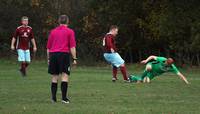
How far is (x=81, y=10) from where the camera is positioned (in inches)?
2002

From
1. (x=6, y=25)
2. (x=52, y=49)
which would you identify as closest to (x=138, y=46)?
(x=6, y=25)

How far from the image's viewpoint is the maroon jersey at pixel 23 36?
2320 cm

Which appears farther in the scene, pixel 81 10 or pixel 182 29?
pixel 81 10

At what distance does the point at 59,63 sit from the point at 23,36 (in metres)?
9.26

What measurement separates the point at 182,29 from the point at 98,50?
8105 mm

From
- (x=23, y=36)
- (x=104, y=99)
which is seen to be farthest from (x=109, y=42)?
(x=104, y=99)

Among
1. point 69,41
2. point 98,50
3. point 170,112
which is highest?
point 69,41

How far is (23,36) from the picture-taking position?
23.3 m

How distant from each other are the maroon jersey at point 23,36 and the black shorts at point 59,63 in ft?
29.4

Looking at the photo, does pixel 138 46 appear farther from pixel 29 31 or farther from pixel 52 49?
pixel 52 49

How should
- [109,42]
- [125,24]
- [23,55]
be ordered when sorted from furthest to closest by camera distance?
[125,24]
[23,55]
[109,42]

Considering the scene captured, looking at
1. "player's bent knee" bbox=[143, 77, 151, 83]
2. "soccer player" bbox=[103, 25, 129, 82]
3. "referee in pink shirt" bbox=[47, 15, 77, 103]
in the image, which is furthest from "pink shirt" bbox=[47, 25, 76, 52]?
"soccer player" bbox=[103, 25, 129, 82]

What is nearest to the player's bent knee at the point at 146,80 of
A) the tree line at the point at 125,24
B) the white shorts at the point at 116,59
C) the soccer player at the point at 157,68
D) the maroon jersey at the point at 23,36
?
the soccer player at the point at 157,68

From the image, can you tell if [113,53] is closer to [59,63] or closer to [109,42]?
[109,42]
